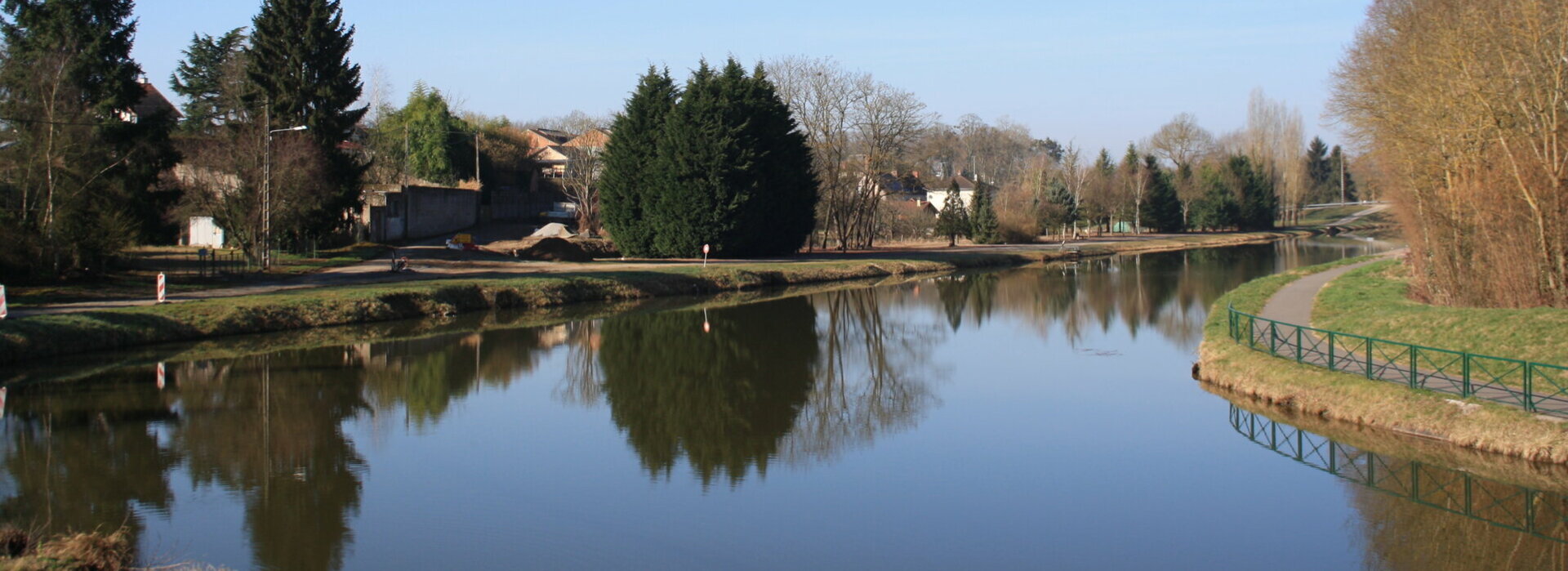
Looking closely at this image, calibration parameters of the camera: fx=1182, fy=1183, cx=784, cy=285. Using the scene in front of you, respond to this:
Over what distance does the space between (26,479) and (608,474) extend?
611 cm

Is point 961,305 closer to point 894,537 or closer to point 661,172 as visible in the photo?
point 661,172

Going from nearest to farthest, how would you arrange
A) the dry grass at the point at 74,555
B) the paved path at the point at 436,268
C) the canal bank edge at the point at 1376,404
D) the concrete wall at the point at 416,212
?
the dry grass at the point at 74,555
the canal bank edge at the point at 1376,404
the paved path at the point at 436,268
the concrete wall at the point at 416,212

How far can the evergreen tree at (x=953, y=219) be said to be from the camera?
66.0 m

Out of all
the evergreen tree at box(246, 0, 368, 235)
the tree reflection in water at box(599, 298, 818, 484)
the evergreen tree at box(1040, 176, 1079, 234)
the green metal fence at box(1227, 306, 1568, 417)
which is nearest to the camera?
the green metal fence at box(1227, 306, 1568, 417)

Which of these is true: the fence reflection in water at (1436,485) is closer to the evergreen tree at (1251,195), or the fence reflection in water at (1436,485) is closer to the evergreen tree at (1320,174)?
the evergreen tree at (1251,195)

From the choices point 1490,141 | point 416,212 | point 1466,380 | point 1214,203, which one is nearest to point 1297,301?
point 1490,141

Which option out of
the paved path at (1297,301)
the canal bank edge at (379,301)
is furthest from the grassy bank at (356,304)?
the paved path at (1297,301)

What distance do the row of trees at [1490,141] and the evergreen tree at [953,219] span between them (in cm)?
4201

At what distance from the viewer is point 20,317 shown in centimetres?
2198

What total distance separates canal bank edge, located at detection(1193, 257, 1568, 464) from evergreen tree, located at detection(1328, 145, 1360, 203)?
12076cm

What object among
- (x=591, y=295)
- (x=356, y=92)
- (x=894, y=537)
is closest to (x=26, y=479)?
(x=894, y=537)

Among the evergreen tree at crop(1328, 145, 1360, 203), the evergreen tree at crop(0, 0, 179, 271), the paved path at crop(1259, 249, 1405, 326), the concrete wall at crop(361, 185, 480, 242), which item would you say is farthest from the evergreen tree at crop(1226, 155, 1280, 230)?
the evergreen tree at crop(0, 0, 179, 271)

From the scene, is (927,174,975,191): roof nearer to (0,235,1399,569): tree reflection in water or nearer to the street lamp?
(0,235,1399,569): tree reflection in water

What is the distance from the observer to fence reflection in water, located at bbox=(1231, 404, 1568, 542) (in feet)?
36.5
